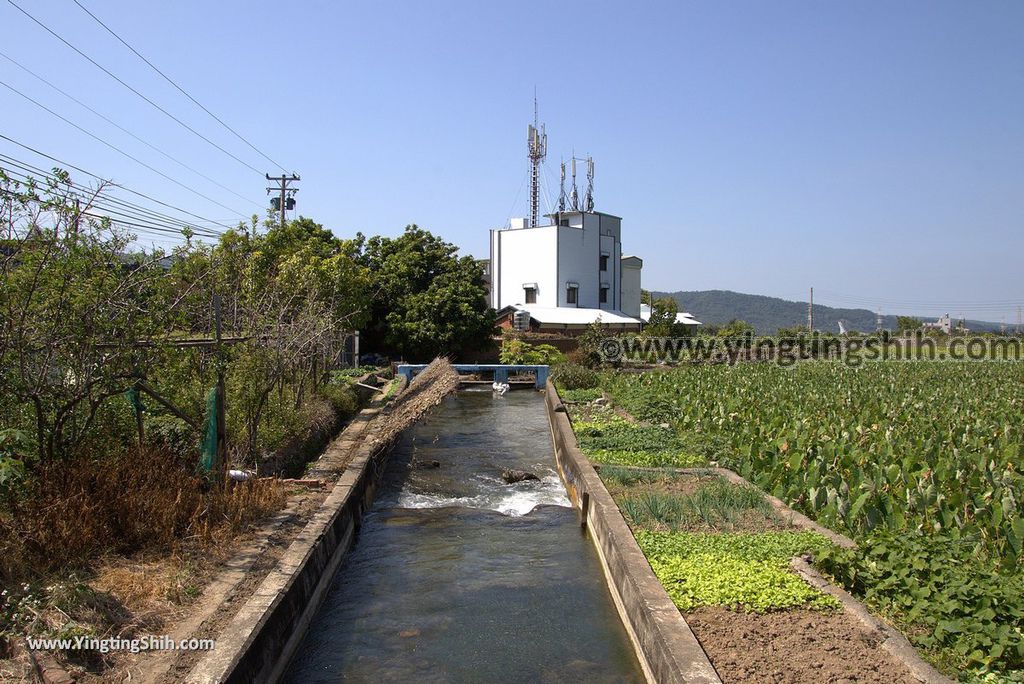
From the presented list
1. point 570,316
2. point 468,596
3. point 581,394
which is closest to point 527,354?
point 581,394

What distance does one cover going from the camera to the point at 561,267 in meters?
51.0

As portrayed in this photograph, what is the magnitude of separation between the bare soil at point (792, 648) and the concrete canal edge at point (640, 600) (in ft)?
0.59

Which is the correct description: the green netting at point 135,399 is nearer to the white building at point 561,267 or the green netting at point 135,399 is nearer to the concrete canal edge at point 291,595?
the concrete canal edge at point 291,595

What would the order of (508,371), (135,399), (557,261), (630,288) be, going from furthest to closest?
(630,288) < (557,261) < (508,371) < (135,399)

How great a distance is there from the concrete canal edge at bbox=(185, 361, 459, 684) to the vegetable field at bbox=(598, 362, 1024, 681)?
16.8 feet

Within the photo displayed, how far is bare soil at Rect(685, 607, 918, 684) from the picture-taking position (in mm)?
5254

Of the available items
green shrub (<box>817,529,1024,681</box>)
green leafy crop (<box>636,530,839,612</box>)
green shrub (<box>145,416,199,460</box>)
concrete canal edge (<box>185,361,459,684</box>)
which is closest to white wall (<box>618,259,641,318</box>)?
concrete canal edge (<box>185,361,459,684</box>)

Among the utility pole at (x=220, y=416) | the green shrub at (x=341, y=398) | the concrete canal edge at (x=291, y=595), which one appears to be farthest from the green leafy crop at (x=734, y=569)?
the green shrub at (x=341, y=398)

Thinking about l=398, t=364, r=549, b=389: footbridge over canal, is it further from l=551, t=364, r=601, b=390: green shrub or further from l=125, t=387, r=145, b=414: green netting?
l=125, t=387, r=145, b=414: green netting

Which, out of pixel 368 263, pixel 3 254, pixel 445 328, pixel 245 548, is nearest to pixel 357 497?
pixel 245 548

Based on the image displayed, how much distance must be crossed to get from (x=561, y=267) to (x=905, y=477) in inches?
1636

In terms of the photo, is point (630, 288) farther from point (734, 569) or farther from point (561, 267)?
point (734, 569)

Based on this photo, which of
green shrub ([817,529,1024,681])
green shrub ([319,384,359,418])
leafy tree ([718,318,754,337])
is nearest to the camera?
green shrub ([817,529,1024,681])

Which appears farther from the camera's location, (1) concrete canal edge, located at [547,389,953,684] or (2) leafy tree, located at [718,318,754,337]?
(2) leafy tree, located at [718,318,754,337]
